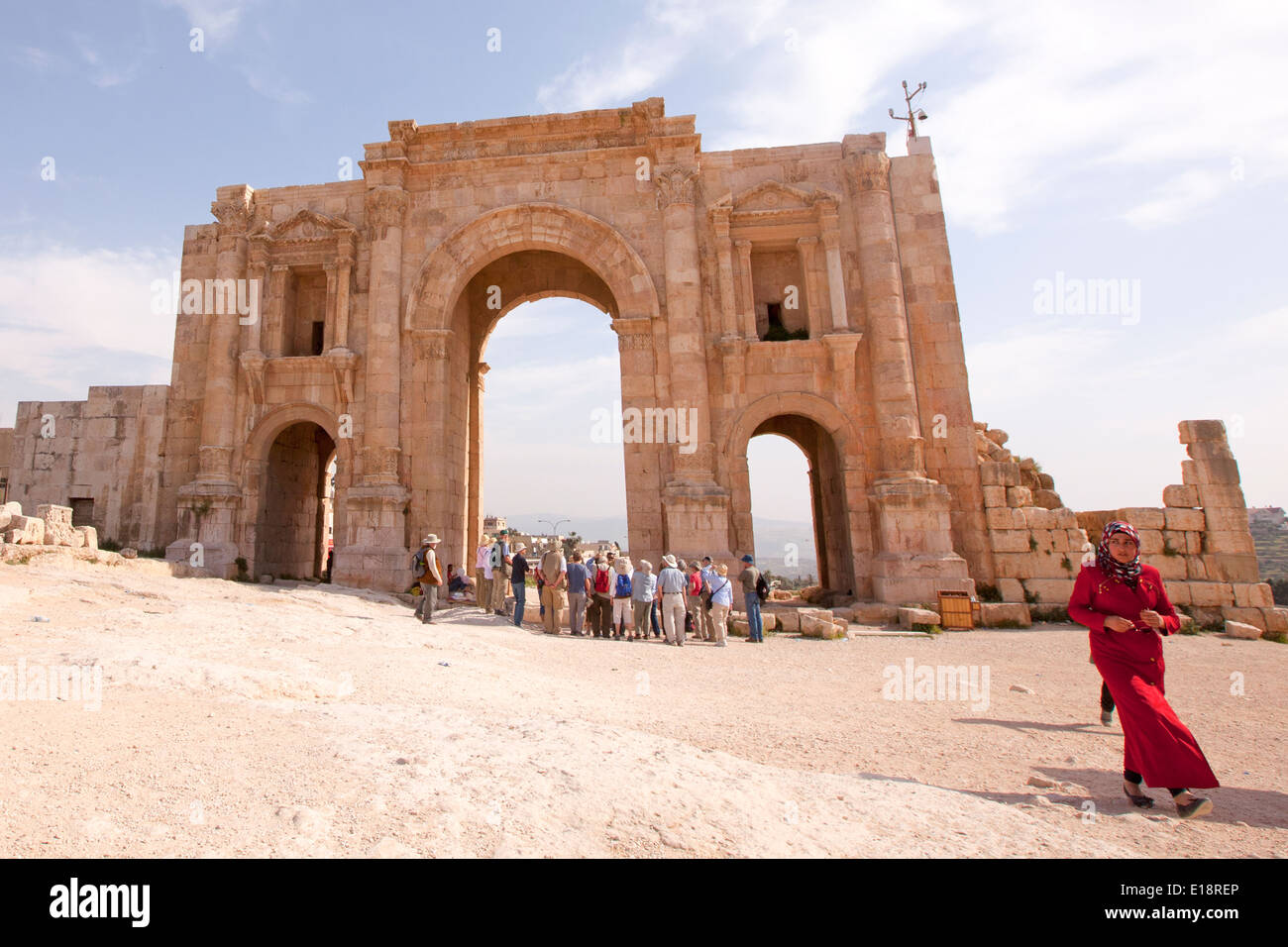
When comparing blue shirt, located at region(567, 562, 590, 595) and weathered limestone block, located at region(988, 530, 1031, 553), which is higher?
weathered limestone block, located at region(988, 530, 1031, 553)

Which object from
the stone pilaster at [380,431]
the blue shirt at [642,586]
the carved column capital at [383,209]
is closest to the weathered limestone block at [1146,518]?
the blue shirt at [642,586]

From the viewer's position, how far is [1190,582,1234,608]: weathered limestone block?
1320 cm

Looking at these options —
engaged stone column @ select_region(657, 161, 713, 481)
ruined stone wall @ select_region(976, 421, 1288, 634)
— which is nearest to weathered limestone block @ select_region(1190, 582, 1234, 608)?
ruined stone wall @ select_region(976, 421, 1288, 634)

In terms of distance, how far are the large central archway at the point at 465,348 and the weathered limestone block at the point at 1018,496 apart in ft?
25.6

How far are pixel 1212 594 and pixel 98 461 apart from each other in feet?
83.1

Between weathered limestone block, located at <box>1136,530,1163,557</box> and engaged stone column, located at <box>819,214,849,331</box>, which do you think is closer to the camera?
weathered limestone block, located at <box>1136,530,1163,557</box>

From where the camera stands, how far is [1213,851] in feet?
10.7

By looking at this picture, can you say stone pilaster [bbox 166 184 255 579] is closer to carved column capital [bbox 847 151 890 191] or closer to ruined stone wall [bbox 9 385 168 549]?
ruined stone wall [bbox 9 385 168 549]

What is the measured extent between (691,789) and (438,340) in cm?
1443

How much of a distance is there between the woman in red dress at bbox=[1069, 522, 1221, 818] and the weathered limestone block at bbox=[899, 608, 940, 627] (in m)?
8.64

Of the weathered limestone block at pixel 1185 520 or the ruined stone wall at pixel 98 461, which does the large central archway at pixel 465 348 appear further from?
the weathered limestone block at pixel 1185 520

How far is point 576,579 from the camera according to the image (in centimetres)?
1170

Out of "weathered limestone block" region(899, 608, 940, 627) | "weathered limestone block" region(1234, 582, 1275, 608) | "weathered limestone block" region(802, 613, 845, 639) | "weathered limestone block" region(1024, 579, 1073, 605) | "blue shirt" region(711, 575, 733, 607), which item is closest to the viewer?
"blue shirt" region(711, 575, 733, 607)

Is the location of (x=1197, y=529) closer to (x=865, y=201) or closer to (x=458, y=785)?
(x=865, y=201)
